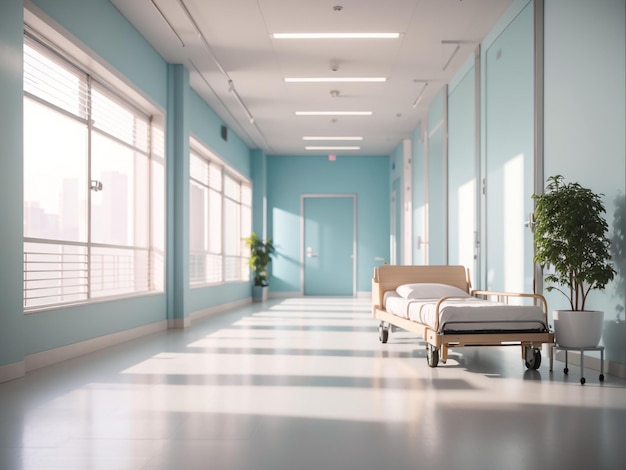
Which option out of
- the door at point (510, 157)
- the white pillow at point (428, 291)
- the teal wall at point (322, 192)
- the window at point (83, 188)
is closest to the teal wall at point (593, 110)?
the door at point (510, 157)

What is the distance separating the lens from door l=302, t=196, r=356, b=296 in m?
18.2

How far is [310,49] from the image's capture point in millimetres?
8930

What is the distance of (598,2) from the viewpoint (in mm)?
5473

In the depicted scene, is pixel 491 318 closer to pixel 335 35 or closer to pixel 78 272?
pixel 78 272

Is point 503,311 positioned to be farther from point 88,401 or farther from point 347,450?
point 88,401

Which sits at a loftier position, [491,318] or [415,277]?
[415,277]

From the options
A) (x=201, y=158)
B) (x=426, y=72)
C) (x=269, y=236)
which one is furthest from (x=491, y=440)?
(x=269, y=236)

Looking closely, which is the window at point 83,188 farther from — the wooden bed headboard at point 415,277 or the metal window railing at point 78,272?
the wooden bed headboard at point 415,277

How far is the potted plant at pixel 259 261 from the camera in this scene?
16250 millimetres

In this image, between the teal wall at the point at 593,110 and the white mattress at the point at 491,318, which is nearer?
the teal wall at the point at 593,110

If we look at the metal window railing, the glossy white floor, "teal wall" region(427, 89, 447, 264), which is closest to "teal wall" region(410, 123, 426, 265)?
"teal wall" region(427, 89, 447, 264)

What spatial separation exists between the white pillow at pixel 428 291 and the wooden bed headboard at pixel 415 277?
0.33 m

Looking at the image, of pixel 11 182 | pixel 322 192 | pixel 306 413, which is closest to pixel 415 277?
pixel 306 413

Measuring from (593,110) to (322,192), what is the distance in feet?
41.9
